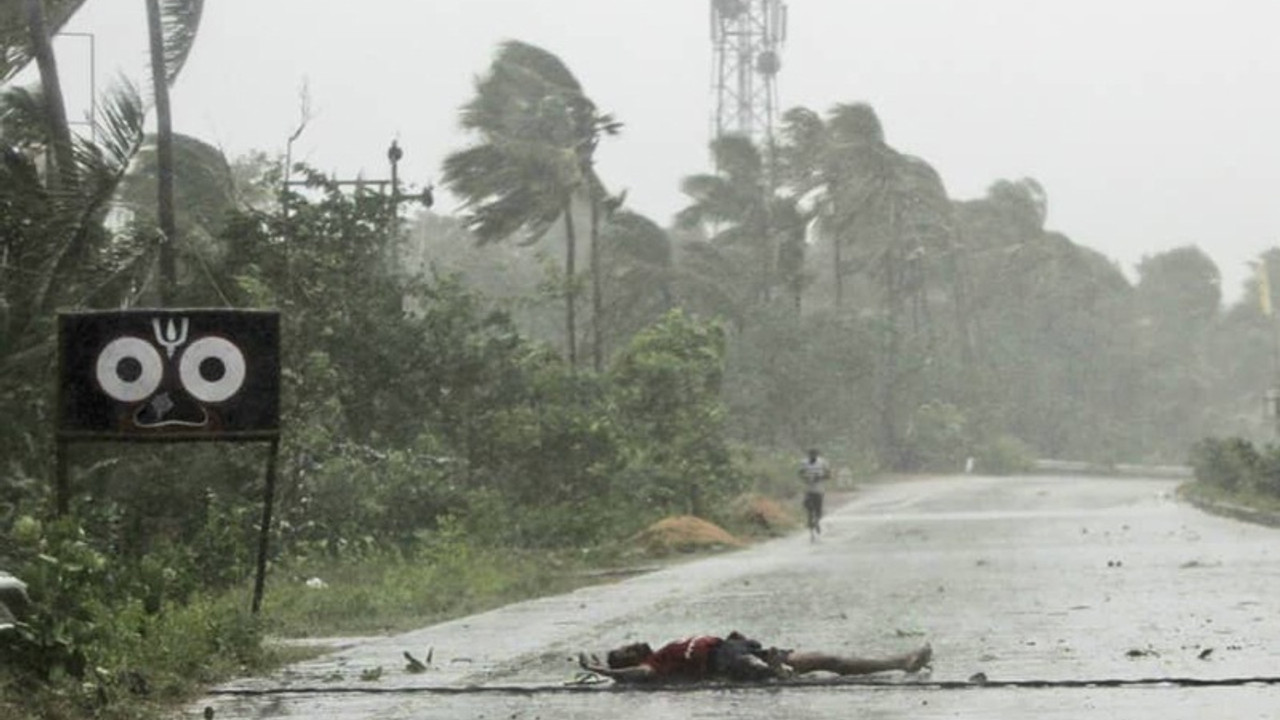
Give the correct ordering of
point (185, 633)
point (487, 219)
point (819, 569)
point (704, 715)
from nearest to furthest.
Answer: point (704, 715) < point (185, 633) < point (819, 569) < point (487, 219)

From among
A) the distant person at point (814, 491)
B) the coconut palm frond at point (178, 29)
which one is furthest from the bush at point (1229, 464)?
the coconut palm frond at point (178, 29)

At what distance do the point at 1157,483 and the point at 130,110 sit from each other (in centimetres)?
5363

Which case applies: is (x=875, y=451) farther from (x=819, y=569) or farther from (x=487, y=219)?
(x=819, y=569)

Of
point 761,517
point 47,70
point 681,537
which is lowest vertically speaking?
point 681,537

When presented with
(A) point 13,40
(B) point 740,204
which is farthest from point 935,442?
(A) point 13,40

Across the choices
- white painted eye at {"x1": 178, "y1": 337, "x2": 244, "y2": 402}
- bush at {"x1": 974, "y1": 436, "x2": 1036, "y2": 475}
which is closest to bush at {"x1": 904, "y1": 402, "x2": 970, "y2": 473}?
bush at {"x1": 974, "y1": 436, "x2": 1036, "y2": 475}

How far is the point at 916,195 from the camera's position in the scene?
8381 centimetres

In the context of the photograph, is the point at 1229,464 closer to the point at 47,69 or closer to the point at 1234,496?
the point at 1234,496

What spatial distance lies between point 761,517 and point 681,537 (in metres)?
7.82

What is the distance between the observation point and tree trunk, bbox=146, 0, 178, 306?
856 inches

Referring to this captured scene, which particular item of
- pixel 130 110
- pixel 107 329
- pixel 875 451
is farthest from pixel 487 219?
pixel 875 451

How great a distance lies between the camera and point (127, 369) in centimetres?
1407

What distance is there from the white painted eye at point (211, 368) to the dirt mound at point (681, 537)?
17657 millimetres

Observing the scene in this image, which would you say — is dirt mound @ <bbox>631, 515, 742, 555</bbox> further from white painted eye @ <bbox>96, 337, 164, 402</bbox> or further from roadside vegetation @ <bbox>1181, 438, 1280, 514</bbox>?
white painted eye @ <bbox>96, 337, 164, 402</bbox>
